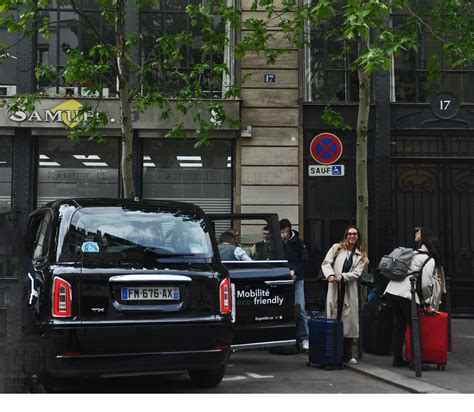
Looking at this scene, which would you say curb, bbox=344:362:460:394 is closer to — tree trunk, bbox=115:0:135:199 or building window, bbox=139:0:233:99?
tree trunk, bbox=115:0:135:199

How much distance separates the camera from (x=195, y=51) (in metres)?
15.9

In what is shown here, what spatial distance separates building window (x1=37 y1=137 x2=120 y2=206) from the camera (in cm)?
1574

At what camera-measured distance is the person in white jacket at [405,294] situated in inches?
358

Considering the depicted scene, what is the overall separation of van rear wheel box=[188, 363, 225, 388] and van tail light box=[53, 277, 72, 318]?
1.75 metres

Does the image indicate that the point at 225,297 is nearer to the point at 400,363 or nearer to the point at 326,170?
the point at 400,363

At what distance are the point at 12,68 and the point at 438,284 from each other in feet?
34.3

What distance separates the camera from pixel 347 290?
383 inches

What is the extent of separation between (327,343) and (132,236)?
11.3 ft

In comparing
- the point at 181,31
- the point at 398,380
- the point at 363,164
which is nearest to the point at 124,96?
the point at 363,164

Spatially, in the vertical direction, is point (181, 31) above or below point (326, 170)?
above

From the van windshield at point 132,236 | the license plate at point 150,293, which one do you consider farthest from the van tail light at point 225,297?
the license plate at point 150,293

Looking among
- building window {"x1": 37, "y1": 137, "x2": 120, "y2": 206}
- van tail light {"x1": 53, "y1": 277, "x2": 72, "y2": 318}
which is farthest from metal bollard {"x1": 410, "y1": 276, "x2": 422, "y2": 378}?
building window {"x1": 37, "y1": 137, "x2": 120, "y2": 206}

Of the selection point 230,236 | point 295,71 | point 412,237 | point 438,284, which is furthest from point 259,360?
point 295,71

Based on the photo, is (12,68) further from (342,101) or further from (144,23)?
(342,101)
